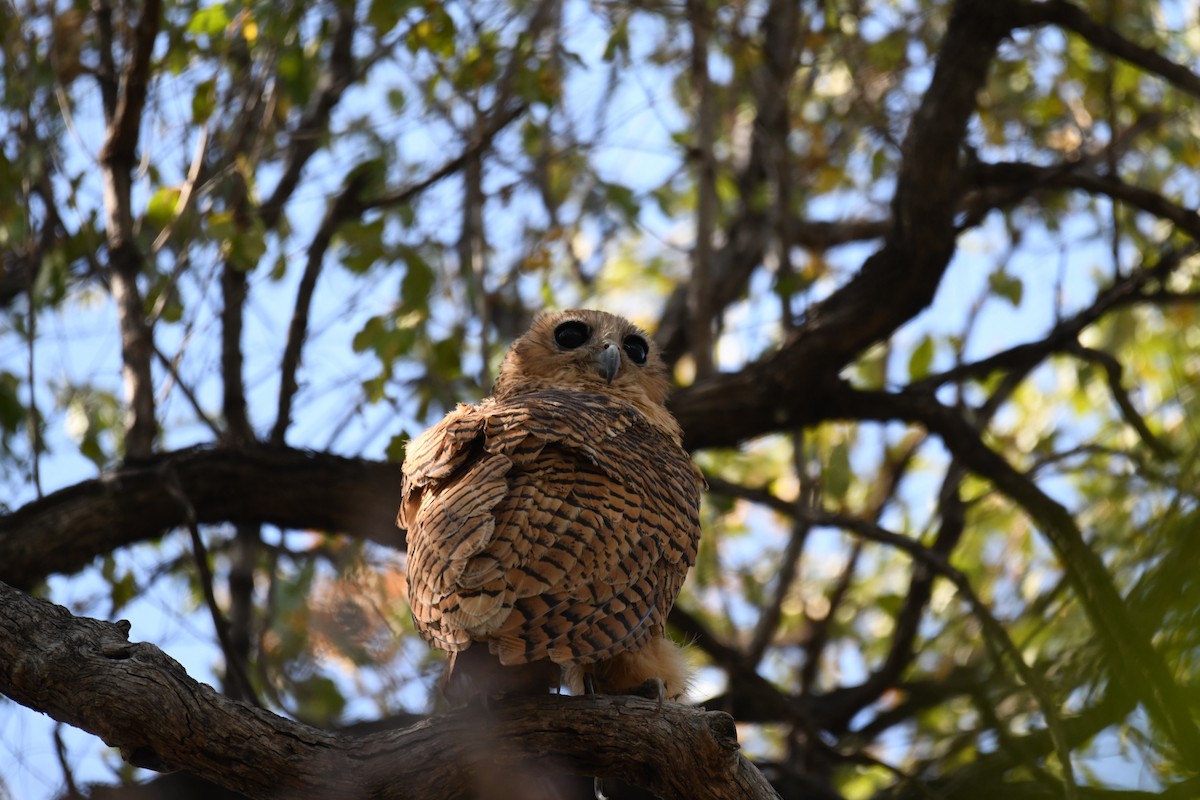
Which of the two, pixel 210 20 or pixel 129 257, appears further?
pixel 129 257

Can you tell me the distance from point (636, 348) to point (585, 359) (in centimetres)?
29

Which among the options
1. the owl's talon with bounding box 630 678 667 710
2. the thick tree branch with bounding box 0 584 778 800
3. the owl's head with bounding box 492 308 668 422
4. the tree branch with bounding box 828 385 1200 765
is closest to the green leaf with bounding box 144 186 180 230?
the owl's head with bounding box 492 308 668 422

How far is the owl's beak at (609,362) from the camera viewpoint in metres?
4.96

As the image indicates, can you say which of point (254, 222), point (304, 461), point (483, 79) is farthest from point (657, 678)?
point (483, 79)

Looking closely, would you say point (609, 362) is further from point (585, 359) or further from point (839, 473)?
point (839, 473)

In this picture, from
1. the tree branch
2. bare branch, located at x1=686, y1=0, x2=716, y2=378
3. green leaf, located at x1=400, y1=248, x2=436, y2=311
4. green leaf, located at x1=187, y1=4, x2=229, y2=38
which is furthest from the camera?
bare branch, located at x1=686, y1=0, x2=716, y2=378

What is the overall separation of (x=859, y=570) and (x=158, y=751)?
23.1ft

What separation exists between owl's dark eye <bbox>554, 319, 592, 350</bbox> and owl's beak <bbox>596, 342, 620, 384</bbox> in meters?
0.26

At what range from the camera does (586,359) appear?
5168 mm

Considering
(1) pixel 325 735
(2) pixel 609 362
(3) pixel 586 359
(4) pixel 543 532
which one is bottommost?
(1) pixel 325 735

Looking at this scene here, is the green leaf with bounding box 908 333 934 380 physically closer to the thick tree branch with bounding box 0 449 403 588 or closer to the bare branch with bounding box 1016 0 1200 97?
the bare branch with bounding box 1016 0 1200 97

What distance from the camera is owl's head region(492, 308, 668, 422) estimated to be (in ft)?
16.5

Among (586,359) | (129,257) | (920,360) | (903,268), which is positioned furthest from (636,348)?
(129,257)

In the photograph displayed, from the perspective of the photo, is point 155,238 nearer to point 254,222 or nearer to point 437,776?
point 254,222
